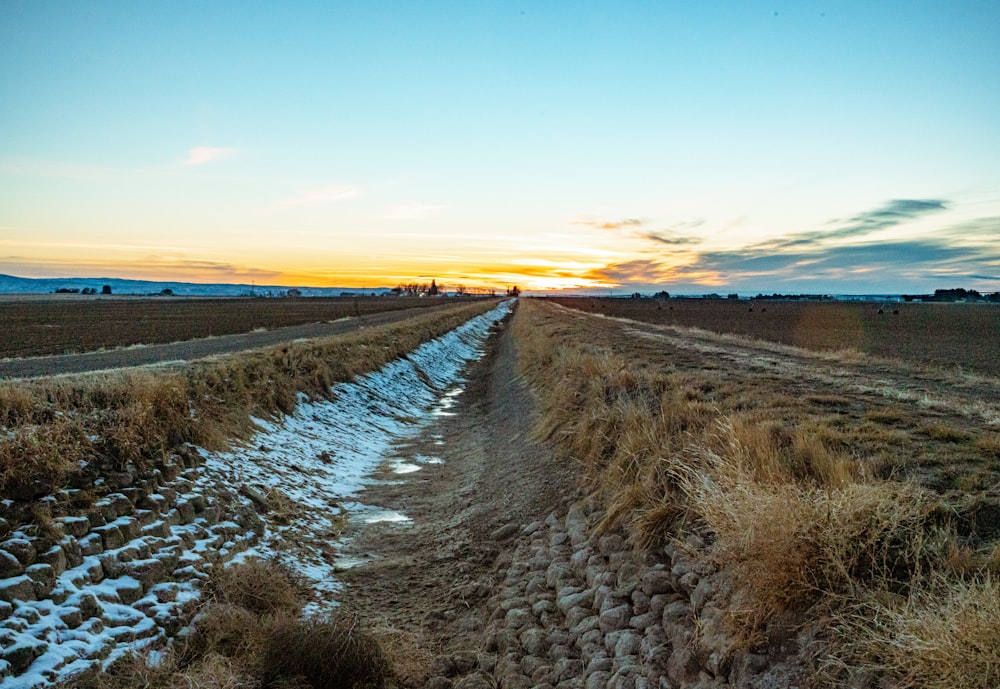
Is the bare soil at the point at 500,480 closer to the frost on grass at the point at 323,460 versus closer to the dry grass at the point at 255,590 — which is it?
the frost on grass at the point at 323,460

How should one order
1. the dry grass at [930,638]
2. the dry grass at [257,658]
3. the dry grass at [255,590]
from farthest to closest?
the dry grass at [255,590]
the dry grass at [257,658]
the dry grass at [930,638]

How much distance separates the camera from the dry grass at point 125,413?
22.0 ft

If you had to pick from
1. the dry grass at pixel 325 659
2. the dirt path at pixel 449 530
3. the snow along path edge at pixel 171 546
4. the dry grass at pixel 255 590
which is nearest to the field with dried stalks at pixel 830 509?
the dirt path at pixel 449 530

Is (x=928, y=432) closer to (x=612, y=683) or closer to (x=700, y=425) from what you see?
(x=700, y=425)

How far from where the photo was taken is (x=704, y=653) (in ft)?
14.6

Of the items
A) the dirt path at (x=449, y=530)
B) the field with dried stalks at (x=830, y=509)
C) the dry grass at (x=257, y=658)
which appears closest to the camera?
the field with dried stalks at (x=830, y=509)

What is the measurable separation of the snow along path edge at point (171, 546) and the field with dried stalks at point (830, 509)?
4720 millimetres

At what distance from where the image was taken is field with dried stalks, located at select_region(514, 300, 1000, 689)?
3.46 meters

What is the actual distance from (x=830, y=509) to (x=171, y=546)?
7355 mm

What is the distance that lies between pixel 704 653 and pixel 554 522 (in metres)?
3.98

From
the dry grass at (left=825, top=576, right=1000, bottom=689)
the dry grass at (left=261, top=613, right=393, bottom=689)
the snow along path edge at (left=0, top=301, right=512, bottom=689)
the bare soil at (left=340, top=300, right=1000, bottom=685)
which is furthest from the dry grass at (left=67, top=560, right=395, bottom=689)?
the dry grass at (left=825, top=576, right=1000, bottom=689)

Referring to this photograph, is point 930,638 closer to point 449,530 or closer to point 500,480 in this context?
point 449,530

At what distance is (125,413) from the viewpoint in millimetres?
8359

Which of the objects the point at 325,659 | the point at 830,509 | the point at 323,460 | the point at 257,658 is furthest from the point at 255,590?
the point at 830,509
